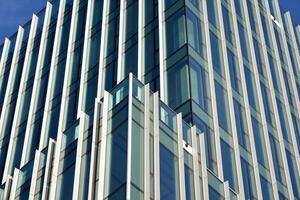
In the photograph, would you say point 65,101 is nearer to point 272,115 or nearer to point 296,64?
point 272,115

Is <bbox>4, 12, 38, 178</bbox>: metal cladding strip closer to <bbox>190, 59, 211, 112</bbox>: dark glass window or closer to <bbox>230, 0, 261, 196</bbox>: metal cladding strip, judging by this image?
<bbox>190, 59, 211, 112</bbox>: dark glass window

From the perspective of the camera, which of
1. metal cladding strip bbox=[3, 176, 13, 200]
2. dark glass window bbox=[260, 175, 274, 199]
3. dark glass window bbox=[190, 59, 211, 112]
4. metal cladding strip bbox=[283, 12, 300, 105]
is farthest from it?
metal cladding strip bbox=[283, 12, 300, 105]

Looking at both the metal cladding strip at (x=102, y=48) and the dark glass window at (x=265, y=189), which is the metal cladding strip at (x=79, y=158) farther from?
the dark glass window at (x=265, y=189)

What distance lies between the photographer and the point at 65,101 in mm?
47969

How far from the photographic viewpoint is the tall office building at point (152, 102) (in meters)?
32.0

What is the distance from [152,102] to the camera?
3391 centimetres

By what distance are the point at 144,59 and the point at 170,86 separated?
13.6 feet

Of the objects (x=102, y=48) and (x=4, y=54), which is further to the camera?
(x=4, y=54)

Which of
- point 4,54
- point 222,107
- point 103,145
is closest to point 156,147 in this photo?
point 103,145

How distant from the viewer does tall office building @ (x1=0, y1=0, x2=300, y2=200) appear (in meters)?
32.0

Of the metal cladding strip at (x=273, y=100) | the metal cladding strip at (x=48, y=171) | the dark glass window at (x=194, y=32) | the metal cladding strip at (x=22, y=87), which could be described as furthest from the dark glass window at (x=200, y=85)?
the metal cladding strip at (x=22, y=87)

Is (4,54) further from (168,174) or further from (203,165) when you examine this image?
(168,174)

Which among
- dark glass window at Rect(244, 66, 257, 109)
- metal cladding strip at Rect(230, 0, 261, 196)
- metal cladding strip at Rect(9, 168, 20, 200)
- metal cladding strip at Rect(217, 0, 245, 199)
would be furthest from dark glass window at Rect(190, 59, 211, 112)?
metal cladding strip at Rect(9, 168, 20, 200)

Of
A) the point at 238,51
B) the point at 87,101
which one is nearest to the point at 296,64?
the point at 238,51
